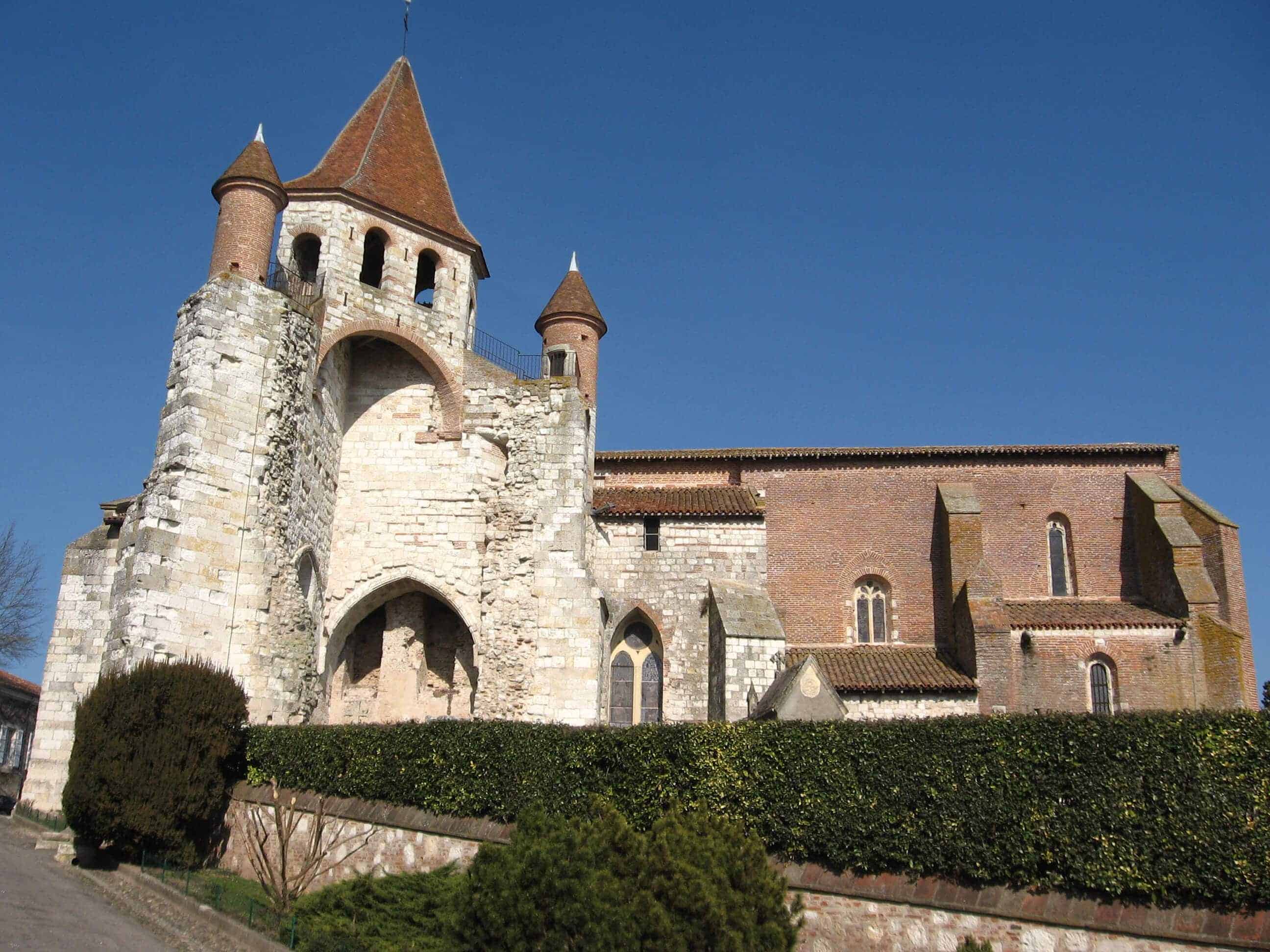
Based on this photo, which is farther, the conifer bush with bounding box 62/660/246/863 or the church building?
the church building

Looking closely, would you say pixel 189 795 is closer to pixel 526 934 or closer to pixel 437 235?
pixel 526 934

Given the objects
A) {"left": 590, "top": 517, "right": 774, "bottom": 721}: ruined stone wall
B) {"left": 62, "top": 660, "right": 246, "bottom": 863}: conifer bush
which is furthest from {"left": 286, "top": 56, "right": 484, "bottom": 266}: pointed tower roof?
{"left": 62, "top": 660, "right": 246, "bottom": 863}: conifer bush

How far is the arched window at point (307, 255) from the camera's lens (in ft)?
75.6

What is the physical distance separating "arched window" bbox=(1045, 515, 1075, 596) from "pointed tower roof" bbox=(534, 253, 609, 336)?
12511 millimetres

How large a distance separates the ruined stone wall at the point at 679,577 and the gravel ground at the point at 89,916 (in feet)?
36.4

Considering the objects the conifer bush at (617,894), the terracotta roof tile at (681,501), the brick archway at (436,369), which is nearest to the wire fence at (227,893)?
the conifer bush at (617,894)

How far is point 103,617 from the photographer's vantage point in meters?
22.5

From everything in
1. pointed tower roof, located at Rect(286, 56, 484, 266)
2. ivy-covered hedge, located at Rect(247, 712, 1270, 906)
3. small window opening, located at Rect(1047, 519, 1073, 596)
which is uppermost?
pointed tower roof, located at Rect(286, 56, 484, 266)

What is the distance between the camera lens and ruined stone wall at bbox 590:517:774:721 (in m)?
23.8

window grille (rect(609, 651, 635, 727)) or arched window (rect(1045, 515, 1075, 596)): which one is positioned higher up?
arched window (rect(1045, 515, 1075, 596))

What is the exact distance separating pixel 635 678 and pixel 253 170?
1344 centimetres

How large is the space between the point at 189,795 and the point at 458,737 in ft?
13.7

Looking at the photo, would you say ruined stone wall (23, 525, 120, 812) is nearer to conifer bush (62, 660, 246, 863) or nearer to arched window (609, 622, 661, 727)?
conifer bush (62, 660, 246, 863)

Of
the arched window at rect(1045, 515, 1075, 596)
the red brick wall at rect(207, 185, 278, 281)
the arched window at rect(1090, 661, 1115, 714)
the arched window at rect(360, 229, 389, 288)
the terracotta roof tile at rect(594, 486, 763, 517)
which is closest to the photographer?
the red brick wall at rect(207, 185, 278, 281)
